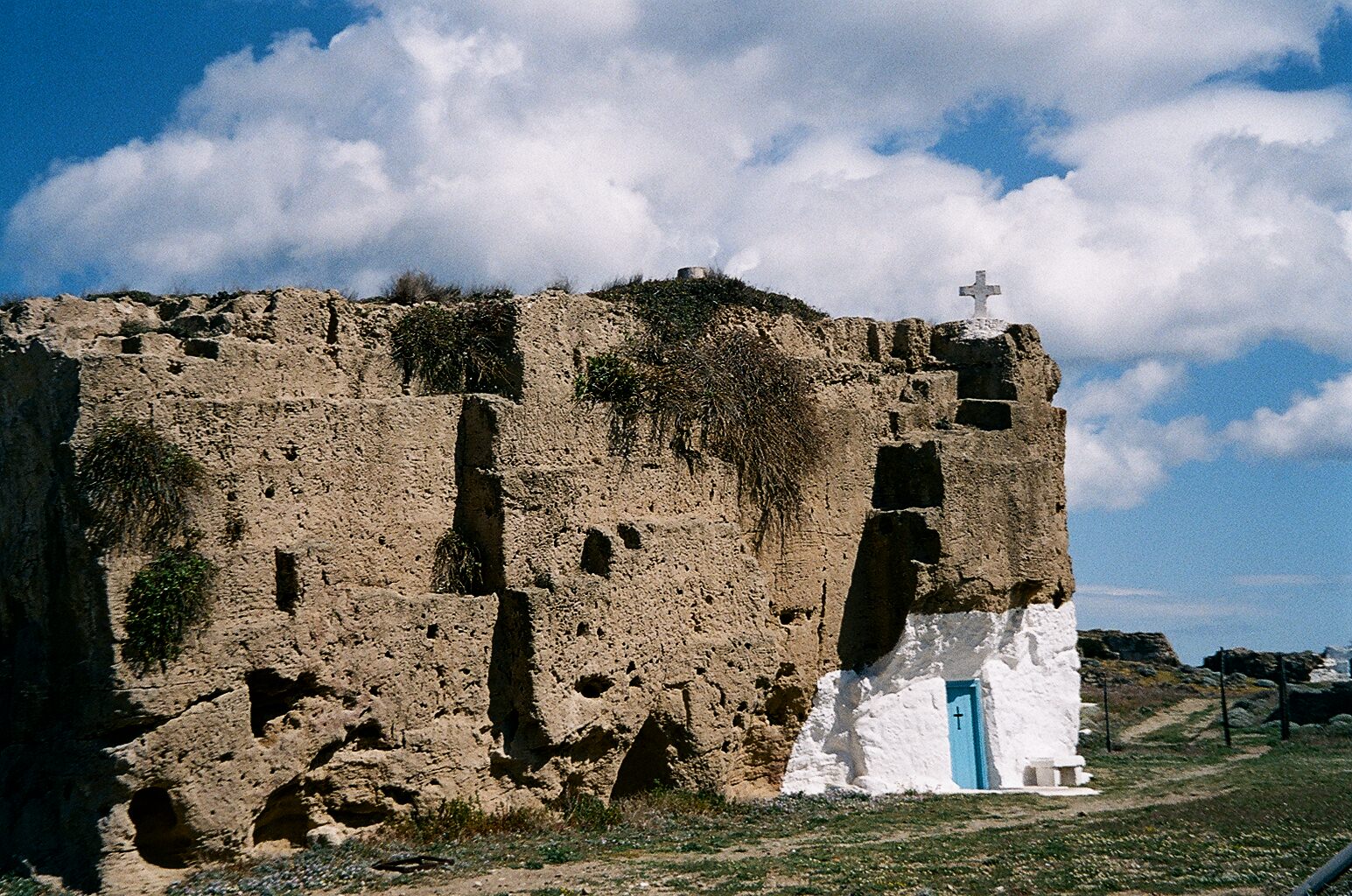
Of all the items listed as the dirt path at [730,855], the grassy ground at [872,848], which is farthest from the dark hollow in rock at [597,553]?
the dirt path at [730,855]

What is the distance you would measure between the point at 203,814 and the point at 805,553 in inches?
300

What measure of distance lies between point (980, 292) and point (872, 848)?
30.2 ft

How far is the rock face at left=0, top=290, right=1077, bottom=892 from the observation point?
11.5 metres

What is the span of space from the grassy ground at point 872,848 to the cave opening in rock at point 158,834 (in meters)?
0.34

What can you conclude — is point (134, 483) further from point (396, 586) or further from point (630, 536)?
point (630, 536)

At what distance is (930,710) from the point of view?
1714 cm

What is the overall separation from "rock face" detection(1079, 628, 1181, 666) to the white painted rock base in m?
23.5

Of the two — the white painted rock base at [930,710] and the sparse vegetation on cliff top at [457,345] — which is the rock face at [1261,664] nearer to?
the white painted rock base at [930,710]

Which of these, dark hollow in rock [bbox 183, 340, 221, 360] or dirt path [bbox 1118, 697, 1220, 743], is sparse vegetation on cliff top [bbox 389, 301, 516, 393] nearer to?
dark hollow in rock [bbox 183, 340, 221, 360]

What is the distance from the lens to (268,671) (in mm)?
11875

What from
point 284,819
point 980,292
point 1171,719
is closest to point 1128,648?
point 1171,719

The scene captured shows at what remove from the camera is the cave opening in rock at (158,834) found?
11398 mm

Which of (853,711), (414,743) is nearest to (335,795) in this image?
(414,743)

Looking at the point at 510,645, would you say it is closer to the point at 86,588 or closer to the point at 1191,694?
the point at 86,588
